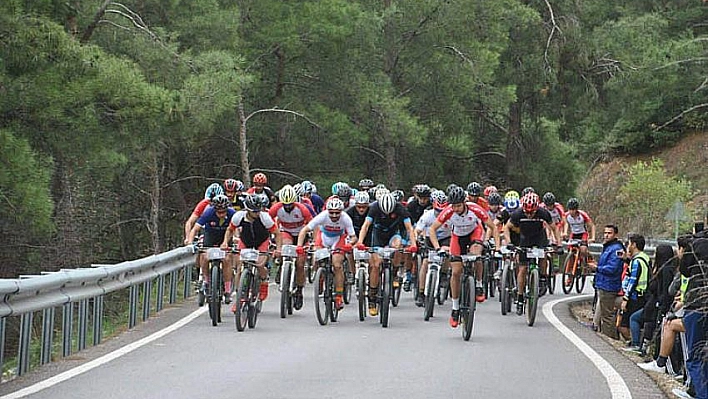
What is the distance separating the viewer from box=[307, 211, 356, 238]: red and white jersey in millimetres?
16781

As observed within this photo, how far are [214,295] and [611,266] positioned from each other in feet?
20.4

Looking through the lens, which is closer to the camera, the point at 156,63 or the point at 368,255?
the point at 368,255

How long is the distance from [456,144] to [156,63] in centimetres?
1476

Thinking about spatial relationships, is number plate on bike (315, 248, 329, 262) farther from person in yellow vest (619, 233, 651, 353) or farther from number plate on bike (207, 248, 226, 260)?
person in yellow vest (619, 233, 651, 353)

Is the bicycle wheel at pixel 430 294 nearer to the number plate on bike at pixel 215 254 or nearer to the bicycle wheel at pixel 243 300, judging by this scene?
the bicycle wheel at pixel 243 300

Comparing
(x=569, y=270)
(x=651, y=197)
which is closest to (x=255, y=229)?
(x=569, y=270)

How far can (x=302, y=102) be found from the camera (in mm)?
37344

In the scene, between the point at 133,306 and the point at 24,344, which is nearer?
the point at 24,344

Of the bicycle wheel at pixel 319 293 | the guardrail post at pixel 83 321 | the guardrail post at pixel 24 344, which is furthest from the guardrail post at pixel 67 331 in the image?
the bicycle wheel at pixel 319 293

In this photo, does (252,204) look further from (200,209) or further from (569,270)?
(569,270)

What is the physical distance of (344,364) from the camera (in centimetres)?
1218

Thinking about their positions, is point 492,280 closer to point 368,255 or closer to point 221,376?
point 368,255

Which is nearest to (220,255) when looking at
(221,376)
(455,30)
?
(221,376)

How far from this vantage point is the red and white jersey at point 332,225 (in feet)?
55.1
